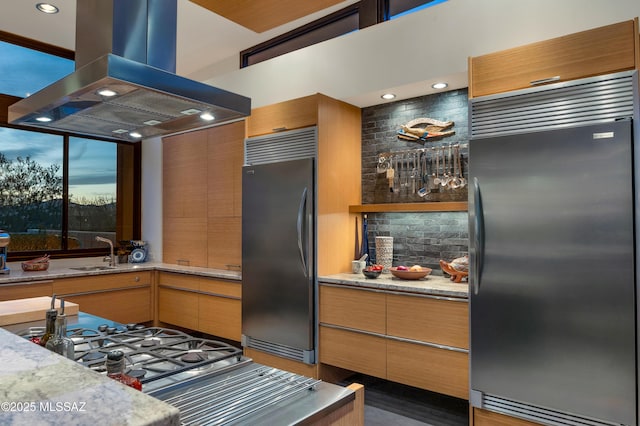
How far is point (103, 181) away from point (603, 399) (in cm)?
532

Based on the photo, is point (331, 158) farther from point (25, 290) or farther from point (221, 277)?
point (25, 290)

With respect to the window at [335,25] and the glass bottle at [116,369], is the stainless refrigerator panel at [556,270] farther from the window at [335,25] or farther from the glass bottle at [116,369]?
the glass bottle at [116,369]

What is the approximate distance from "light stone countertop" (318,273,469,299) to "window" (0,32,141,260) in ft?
10.5

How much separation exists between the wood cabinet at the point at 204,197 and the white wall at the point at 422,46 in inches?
29.4

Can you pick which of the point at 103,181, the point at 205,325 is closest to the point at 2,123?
the point at 103,181

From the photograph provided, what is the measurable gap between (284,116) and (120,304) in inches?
106

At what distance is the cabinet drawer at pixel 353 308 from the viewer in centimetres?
306

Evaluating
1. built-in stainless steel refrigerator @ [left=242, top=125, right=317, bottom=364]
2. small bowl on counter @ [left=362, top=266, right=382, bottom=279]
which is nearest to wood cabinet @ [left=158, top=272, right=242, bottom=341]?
built-in stainless steel refrigerator @ [left=242, top=125, right=317, bottom=364]

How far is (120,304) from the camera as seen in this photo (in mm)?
4547

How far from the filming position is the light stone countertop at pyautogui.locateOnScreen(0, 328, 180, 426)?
66cm

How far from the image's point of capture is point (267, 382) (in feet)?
4.31

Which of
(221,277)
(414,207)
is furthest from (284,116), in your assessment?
(221,277)

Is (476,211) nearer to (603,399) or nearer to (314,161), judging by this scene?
(603,399)

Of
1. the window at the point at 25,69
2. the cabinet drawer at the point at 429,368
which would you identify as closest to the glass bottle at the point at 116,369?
the cabinet drawer at the point at 429,368
